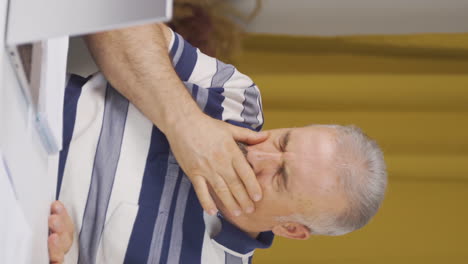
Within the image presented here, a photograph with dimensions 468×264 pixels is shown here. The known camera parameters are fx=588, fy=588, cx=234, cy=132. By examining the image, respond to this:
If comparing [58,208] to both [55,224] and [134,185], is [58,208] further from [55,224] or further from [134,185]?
[134,185]

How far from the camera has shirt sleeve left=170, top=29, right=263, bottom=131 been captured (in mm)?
1158

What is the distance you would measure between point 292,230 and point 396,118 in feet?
2.30

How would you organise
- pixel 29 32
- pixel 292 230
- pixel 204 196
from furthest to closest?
pixel 292 230 → pixel 204 196 → pixel 29 32

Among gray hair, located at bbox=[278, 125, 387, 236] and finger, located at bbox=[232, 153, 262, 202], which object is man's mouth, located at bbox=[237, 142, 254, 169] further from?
gray hair, located at bbox=[278, 125, 387, 236]

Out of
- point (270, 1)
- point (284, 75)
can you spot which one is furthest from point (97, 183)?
point (270, 1)

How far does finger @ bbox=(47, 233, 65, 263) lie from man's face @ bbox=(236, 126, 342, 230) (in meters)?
0.37

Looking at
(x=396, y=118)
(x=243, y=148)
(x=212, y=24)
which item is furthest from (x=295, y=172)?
(x=212, y=24)

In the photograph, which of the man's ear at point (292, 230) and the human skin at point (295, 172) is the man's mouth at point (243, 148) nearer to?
the human skin at point (295, 172)

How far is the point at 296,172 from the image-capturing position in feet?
3.50

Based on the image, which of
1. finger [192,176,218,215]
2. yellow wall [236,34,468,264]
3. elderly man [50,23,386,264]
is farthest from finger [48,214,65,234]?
yellow wall [236,34,468,264]

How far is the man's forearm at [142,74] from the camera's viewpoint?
3.49ft

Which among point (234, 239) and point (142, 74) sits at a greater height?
point (142, 74)

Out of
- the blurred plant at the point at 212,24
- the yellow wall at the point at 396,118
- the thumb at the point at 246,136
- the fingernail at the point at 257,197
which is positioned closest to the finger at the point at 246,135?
the thumb at the point at 246,136

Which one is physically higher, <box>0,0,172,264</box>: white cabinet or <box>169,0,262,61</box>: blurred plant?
<box>169,0,262,61</box>: blurred plant
